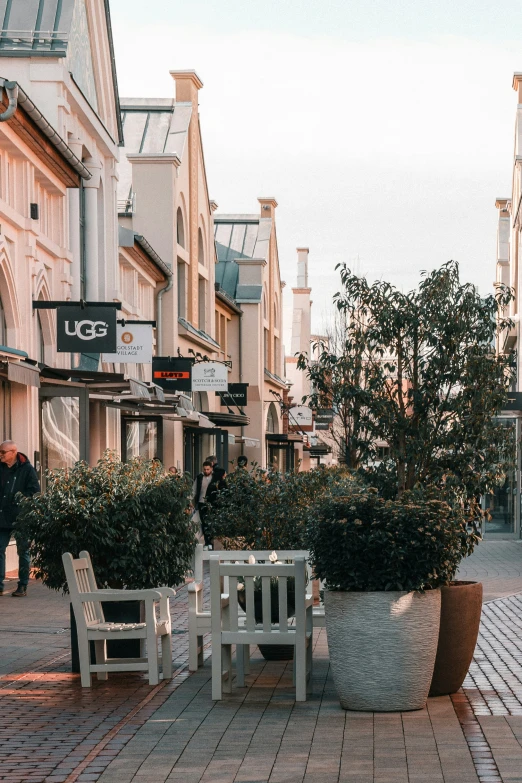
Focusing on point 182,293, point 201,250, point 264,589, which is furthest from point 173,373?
point 264,589

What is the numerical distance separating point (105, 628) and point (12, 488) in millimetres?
5923

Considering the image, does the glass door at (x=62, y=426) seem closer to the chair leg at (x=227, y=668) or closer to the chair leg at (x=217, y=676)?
the chair leg at (x=227, y=668)

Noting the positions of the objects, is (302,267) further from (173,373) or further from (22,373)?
(22,373)

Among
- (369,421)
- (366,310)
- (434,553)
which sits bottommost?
(434,553)

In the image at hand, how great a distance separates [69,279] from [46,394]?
3.81 meters

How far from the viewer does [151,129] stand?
118 ft

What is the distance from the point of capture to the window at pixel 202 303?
38906 mm

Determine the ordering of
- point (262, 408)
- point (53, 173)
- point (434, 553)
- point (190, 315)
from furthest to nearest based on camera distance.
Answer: point (262, 408), point (190, 315), point (53, 173), point (434, 553)

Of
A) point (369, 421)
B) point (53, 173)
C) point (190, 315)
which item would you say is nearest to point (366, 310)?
point (369, 421)

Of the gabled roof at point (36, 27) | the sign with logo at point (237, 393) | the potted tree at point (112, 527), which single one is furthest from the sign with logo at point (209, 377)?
the potted tree at point (112, 527)

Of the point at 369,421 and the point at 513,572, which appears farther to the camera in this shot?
the point at 513,572

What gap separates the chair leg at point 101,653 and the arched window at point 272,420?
4259 cm

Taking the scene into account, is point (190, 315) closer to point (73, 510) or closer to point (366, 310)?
point (366, 310)

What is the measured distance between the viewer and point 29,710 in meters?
7.49
